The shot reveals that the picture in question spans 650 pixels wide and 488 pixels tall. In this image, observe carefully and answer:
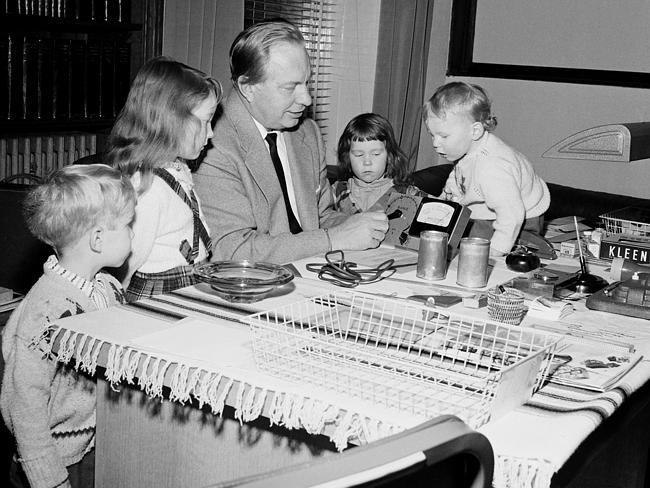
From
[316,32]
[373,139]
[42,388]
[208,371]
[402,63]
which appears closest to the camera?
[208,371]

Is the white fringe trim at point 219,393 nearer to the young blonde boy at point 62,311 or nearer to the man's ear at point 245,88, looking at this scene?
the young blonde boy at point 62,311

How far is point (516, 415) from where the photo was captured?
1440 mm

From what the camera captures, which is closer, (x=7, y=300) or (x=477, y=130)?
(x=7, y=300)

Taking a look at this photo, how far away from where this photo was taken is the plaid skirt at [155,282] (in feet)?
7.89

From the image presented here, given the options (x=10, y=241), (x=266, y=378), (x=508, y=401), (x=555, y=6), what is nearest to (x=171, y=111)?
(x=10, y=241)

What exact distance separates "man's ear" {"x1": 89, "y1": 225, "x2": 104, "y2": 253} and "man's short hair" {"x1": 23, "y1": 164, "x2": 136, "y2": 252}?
1cm

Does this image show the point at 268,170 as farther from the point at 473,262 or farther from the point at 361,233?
the point at 473,262

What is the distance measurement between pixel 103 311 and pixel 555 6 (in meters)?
3.56

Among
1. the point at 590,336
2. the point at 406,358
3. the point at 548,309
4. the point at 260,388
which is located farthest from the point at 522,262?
the point at 260,388

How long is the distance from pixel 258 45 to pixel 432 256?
2.92 ft

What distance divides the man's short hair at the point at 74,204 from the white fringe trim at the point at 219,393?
328mm

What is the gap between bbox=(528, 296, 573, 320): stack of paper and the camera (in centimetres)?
204

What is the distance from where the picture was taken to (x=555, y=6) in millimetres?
4707

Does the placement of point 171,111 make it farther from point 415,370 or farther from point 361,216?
point 415,370
